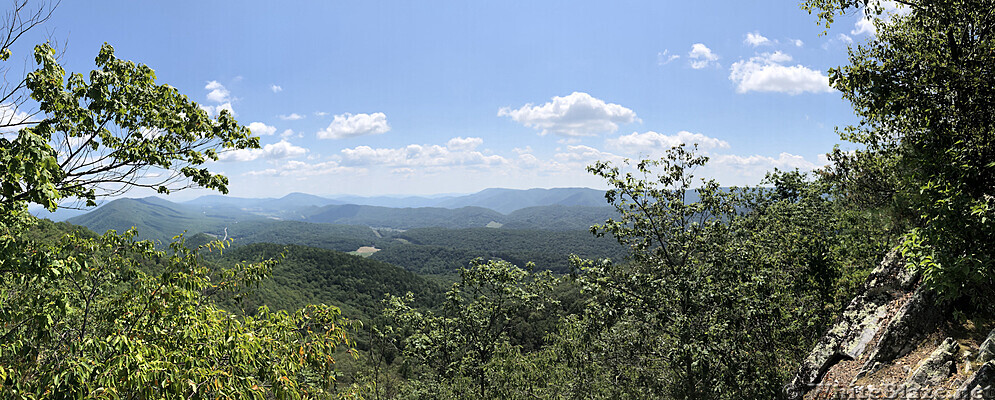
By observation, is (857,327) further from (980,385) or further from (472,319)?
(472,319)

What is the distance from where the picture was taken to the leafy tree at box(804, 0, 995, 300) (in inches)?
243

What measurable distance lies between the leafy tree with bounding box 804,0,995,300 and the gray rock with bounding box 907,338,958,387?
95cm

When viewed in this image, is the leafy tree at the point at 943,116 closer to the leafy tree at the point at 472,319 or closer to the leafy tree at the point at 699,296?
the leafy tree at the point at 699,296

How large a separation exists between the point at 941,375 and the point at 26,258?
1319cm

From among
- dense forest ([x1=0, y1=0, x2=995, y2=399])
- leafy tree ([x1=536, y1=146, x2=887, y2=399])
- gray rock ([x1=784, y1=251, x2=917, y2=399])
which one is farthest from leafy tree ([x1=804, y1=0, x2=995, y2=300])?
leafy tree ([x1=536, y1=146, x2=887, y2=399])

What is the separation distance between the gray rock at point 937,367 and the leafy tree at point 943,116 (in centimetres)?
95

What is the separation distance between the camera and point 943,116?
7406mm

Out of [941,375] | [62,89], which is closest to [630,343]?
[941,375]

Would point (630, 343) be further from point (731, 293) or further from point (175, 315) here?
point (175, 315)

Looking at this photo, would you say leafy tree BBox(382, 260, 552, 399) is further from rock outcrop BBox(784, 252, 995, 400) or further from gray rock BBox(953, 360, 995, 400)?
gray rock BBox(953, 360, 995, 400)

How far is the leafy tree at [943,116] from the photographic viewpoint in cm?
618

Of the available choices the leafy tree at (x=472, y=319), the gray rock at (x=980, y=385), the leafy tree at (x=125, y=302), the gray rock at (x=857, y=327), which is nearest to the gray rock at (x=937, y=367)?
the gray rock at (x=980, y=385)

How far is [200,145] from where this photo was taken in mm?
7246

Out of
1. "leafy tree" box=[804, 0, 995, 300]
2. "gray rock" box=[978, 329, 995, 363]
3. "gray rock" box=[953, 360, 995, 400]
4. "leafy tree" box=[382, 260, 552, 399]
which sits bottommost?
"leafy tree" box=[382, 260, 552, 399]
